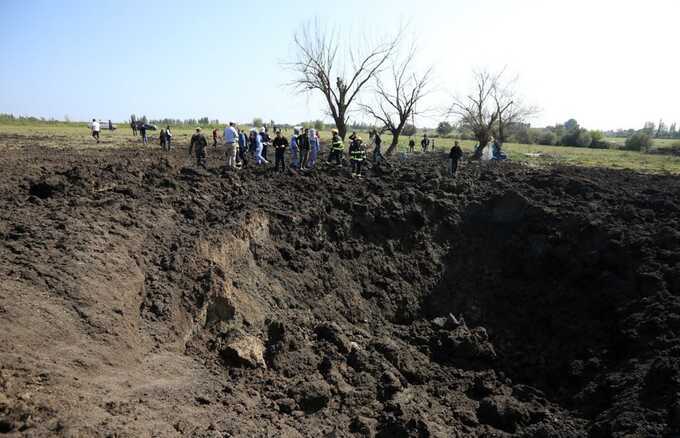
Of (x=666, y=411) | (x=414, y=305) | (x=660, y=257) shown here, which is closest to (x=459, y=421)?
(x=666, y=411)

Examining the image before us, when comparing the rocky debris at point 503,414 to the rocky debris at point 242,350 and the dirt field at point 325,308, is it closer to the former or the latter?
the dirt field at point 325,308

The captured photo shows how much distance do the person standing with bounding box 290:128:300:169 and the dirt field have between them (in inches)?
53.0

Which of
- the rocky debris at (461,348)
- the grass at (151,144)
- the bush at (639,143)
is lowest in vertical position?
the rocky debris at (461,348)

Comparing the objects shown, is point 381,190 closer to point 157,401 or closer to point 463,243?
point 463,243

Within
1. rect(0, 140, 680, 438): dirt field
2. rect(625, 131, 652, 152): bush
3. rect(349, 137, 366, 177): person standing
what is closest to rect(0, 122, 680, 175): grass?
rect(0, 140, 680, 438): dirt field

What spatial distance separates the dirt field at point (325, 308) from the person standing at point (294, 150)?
135 cm

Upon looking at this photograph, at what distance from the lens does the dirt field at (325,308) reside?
4.91 m

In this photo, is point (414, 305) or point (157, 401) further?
point (414, 305)

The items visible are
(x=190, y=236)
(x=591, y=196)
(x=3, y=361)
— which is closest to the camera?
(x=3, y=361)

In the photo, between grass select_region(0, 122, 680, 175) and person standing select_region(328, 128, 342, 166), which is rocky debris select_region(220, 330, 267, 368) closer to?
person standing select_region(328, 128, 342, 166)

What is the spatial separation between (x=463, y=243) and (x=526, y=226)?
1703 mm

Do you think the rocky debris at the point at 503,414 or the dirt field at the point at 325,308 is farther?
the rocky debris at the point at 503,414

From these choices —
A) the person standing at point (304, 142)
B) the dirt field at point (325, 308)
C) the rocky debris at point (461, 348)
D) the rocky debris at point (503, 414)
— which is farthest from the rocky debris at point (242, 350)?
the person standing at point (304, 142)

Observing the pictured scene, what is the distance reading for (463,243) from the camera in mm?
12523
